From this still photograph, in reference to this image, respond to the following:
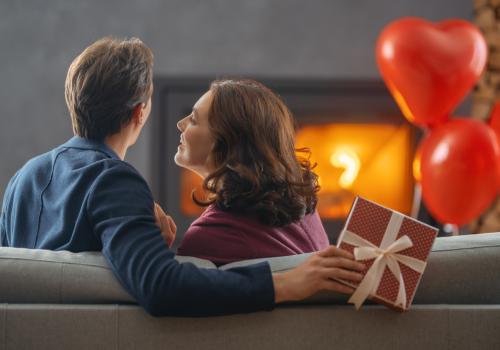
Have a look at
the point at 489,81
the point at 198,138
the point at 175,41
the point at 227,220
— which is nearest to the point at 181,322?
the point at 227,220

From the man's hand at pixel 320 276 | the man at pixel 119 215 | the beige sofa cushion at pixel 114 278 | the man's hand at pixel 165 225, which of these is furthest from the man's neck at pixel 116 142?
the man's hand at pixel 320 276

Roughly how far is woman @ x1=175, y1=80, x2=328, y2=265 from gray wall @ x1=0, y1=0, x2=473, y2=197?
221 cm

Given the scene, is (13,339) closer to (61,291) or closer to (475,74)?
(61,291)

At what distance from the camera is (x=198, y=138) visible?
1.49 metres

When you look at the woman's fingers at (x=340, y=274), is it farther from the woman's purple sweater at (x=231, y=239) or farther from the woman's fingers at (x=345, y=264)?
the woman's purple sweater at (x=231, y=239)

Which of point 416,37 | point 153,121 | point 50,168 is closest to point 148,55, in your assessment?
point 50,168

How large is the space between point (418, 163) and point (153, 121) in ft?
4.02

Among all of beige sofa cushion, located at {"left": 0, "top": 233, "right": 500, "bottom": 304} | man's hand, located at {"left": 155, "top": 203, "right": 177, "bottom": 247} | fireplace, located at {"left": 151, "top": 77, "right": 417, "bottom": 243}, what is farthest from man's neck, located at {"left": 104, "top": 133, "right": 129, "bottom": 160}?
fireplace, located at {"left": 151, "top": 77, "right": 417, "bottom": 243}

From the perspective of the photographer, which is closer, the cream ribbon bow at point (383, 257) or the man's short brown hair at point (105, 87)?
the cream ribbon bow at point (383, 257)

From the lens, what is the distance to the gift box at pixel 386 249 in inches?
45.3

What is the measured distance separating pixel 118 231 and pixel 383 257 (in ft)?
1.27

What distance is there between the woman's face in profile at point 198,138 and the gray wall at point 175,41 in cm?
224

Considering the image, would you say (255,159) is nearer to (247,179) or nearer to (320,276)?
(247,179)

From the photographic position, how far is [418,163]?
356cm
